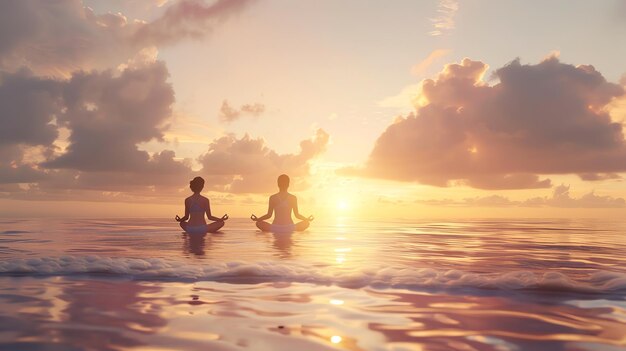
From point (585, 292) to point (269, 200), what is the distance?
484 inches

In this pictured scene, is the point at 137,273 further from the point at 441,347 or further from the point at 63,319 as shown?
the point at 441,347

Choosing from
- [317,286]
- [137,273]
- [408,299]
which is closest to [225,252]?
[137,273]

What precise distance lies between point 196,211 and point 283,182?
3.63m

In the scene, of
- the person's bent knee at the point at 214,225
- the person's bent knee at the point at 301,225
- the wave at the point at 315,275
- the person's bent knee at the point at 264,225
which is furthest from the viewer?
the person's bent knee at the point at 301,225

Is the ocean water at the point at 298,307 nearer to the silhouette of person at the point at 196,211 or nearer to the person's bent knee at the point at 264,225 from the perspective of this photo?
the silhouette of person at the point at 196,211

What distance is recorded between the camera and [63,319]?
14.6 ft

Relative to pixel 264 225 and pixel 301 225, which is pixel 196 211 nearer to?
pixel 264 225

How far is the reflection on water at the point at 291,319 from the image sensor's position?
12.3ft

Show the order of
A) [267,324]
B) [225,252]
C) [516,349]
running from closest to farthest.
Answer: [516,349] < [267,324] < [225,252]

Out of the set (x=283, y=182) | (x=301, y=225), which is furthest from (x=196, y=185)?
(x=301, y=225)

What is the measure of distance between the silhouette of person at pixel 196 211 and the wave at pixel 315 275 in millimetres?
8363

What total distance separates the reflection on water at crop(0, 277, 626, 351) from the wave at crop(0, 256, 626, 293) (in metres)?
0.63

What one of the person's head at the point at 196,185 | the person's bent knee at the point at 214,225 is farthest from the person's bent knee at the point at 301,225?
the person's head at the point at 196,185

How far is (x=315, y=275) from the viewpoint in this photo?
23.9 ft
